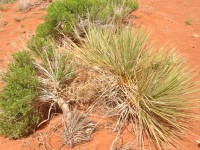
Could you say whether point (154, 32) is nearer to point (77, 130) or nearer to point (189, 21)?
point (189, 21)

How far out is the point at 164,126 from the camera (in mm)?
3432

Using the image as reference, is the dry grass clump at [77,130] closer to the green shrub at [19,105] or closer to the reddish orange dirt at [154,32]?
the reddish orange dirt at [154,32]

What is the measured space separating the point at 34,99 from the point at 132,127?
4.09 feet

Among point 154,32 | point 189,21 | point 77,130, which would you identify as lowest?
point 189,21

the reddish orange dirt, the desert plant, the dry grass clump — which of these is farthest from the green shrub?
the desert plant

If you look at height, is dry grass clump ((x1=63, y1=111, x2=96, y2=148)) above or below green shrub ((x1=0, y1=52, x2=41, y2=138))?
below

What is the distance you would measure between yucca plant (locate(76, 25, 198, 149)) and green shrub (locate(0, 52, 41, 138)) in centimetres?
89

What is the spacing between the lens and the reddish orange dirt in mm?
3473

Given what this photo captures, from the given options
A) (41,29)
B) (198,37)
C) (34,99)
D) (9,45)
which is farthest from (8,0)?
(34,99)

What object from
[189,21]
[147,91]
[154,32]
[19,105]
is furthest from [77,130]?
[189,21]

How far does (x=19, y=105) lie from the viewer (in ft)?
11.4

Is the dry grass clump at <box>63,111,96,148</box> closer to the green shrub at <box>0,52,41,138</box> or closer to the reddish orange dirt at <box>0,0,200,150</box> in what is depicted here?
the reddish orange dirt at <box>0,0,200,150</box>

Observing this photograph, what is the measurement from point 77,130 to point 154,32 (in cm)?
390

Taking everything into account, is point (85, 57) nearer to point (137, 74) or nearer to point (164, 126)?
point (137, 74)
